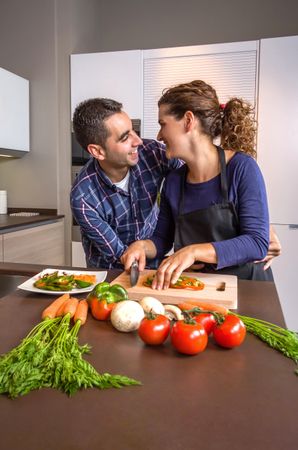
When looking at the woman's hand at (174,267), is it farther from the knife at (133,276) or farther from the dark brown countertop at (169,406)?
the dark brown countertop at (169,406)

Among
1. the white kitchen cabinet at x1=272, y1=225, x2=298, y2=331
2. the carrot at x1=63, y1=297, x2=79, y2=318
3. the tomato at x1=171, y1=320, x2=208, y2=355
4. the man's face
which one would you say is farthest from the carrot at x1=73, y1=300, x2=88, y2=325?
the white kitchen cabinet at x1=272, y1=225, x2=298, y2=331

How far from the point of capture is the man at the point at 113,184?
1721mm

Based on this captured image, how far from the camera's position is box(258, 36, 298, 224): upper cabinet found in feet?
9.90

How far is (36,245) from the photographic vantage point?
10.2ft

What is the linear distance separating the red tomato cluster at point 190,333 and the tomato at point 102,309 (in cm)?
17

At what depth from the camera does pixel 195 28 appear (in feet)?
12.7

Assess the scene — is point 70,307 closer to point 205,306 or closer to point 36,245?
point 205,306

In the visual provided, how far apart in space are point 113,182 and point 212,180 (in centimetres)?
51

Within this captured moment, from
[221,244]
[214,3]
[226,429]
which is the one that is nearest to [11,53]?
[214,3]

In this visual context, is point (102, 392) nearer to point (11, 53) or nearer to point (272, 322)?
point (272, 322)

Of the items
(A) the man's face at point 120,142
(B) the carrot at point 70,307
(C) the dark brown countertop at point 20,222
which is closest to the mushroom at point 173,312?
(B) the carrot at point 70,307

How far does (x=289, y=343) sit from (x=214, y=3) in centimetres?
375

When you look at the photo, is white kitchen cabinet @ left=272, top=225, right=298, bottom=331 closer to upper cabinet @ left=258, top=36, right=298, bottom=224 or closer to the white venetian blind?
upper cabinet @ left=258, top=36, right=298, bottom=224

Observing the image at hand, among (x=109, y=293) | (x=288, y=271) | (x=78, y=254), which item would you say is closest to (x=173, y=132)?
(x=109, y=293)
